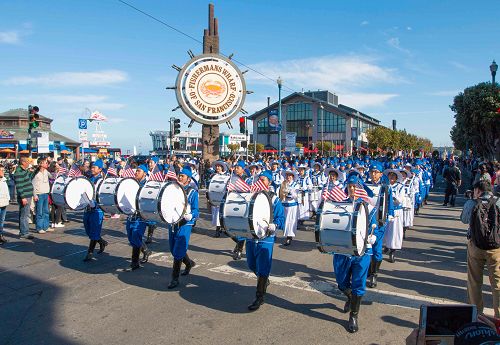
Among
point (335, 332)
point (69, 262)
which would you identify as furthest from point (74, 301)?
point (335, 332)

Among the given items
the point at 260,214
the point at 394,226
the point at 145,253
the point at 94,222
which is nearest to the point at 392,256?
the point at 394,226

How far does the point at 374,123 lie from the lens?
7444cm

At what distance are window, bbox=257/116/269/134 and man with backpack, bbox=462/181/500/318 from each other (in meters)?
62.4

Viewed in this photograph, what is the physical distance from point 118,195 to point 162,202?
1.41 metres

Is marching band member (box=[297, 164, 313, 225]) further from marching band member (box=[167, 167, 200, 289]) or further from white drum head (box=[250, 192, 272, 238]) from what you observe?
white drum head (box=[250, 192, 272, 238])

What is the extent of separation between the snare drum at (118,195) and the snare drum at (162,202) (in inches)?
23.2

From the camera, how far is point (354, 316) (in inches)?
197

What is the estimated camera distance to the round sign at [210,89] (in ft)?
52.7

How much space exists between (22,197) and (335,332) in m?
8.63

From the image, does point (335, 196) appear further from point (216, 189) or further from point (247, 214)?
point (216, 189)

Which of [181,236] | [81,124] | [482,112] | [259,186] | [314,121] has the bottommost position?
[181,236]

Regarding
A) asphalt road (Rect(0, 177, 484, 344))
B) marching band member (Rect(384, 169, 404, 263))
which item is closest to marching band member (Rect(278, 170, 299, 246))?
asphalt road (Rect(0, 177, 484, 344))

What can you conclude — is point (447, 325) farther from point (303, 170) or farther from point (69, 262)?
point (303, 170)

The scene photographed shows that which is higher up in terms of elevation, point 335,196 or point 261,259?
point 335,196
